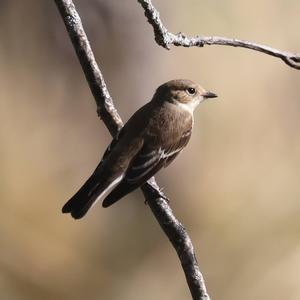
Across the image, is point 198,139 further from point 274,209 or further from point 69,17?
point 69,17

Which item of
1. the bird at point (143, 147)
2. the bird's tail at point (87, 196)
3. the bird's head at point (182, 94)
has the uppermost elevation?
the bird's head at point (182, 94)

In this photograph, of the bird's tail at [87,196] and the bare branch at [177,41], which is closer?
the bare branch at [177,41]

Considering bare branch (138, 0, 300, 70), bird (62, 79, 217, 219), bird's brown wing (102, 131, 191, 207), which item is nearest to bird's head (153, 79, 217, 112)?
bird (62, 79, 217, 219)

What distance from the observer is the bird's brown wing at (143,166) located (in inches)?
155

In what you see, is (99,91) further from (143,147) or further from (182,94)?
(182,94)

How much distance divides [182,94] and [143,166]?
65cm

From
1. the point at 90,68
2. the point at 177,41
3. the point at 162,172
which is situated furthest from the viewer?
the point at 162,172

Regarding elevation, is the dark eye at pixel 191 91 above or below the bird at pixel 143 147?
above

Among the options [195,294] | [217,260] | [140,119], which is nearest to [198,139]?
[217,260]

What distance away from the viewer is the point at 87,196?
3889 mm

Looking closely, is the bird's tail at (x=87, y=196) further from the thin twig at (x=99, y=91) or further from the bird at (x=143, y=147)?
the thin twig at (x=99, y=91)

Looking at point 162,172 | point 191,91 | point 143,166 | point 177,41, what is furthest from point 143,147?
point 162,172


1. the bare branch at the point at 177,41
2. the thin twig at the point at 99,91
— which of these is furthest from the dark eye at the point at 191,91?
the bare branch at the point at 177,41

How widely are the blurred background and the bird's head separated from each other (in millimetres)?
884
